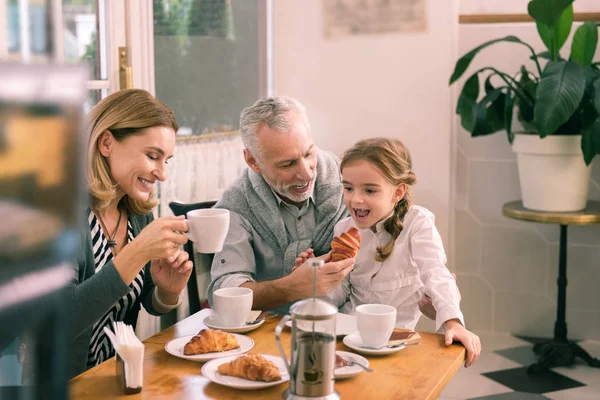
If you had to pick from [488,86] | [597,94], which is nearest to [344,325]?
[597,94]

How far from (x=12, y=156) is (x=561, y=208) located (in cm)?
323

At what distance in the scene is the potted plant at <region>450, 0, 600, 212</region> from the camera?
295 cm

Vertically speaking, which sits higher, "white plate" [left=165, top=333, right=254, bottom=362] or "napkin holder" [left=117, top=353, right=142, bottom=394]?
"napkin holder" [left=117, top=353, right=142, bottom=394]

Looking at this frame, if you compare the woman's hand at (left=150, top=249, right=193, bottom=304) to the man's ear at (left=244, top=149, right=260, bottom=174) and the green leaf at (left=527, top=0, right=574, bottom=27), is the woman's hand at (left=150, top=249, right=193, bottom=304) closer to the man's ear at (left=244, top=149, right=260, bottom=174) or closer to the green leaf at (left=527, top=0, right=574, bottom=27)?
the man's ear at (left=244, top=149, right=260, bottom=174)

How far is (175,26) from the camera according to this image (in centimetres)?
288

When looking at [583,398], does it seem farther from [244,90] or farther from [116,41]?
[116,41]

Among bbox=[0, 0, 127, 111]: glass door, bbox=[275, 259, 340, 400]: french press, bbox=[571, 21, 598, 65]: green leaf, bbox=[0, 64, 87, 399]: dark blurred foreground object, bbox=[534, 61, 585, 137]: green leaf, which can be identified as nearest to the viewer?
bbox=[0, 64, 87, 399]: dark blurred foreground object

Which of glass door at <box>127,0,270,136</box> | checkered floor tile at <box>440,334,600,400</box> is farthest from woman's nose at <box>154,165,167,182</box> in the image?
checkered floor tile at <box>440,334,600,400</box>

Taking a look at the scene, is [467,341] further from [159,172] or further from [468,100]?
[468,100]

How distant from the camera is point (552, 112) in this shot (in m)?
2.93

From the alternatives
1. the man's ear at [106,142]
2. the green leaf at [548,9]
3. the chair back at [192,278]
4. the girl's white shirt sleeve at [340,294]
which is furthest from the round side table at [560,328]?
the man's ear at [106,142]

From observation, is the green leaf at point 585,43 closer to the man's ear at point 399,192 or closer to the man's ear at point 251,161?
the man's ear at point 399,192

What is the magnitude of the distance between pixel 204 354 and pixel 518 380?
219 centimetres

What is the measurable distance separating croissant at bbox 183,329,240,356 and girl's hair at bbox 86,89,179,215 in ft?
1.62
